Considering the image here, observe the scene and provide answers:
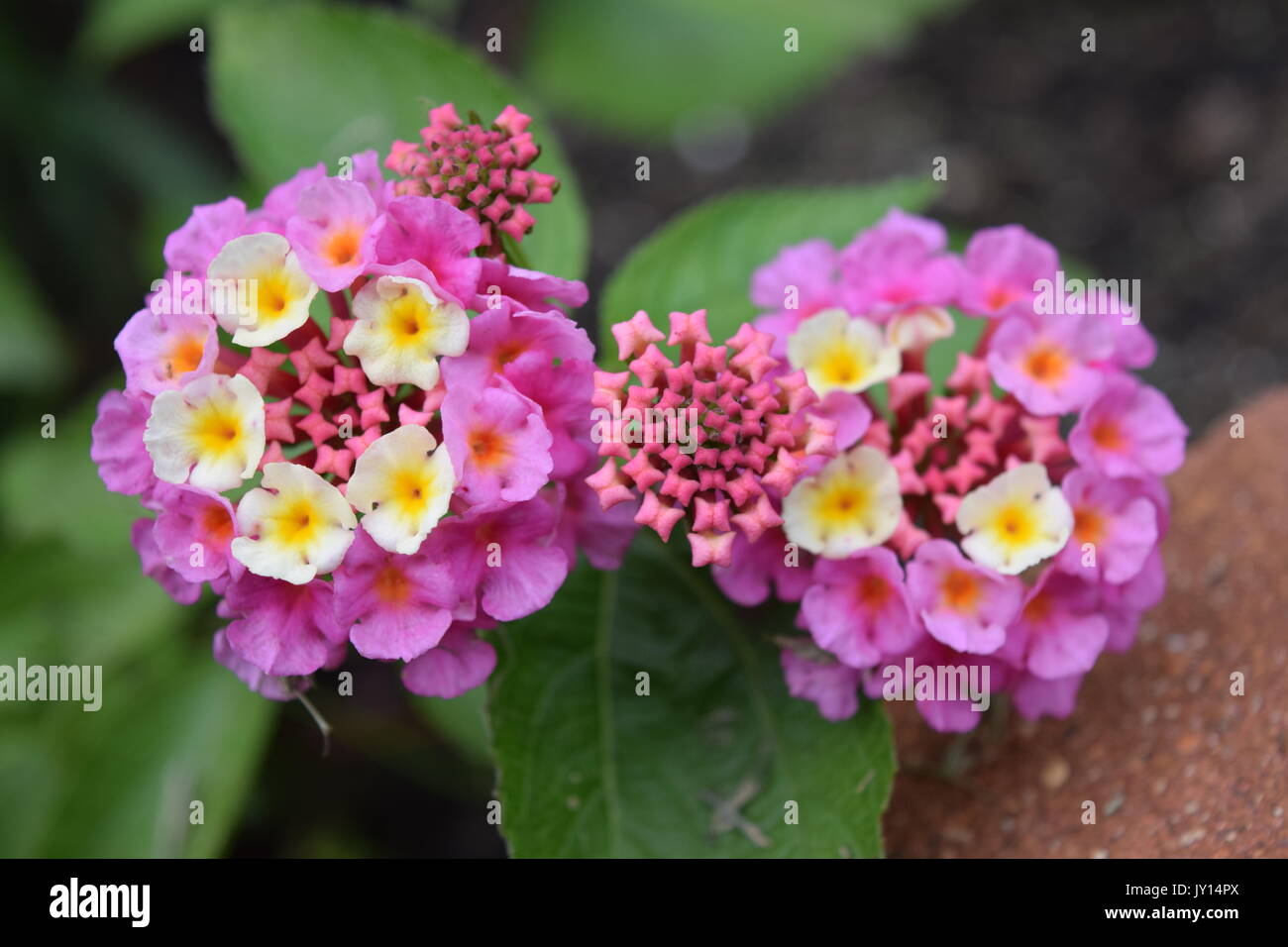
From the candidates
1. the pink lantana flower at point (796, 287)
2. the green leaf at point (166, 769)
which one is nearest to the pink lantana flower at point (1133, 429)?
the pink lantana flower at point (796, 287)

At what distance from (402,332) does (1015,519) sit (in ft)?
2.30

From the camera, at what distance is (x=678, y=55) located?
3033 mm

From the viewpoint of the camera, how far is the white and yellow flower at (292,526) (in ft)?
3.97

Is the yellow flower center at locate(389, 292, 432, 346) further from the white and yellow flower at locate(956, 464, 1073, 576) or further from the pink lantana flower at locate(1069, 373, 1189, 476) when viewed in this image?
the pink lantana flower at locate(1069, 373, 1189, 476)

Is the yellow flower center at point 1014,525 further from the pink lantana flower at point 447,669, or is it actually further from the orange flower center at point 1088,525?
the pink lantana flower at point 447,669

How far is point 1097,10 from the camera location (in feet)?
10.6

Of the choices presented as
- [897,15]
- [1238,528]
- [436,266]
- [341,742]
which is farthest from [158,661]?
[897,15]

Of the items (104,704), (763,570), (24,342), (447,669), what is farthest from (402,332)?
(24,342)

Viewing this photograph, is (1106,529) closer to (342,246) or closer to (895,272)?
(895,272)

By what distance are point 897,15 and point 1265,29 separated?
38.0 inches

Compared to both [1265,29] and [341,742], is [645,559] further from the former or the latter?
[1265,29]

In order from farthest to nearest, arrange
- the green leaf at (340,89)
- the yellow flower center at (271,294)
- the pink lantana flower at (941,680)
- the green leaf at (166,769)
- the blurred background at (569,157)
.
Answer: the blurred background at (569,157), the green leaf at (166,769), the green leaf at (340,89), the pink lantana flower at (941,680), the yellow flower center at (271,294)

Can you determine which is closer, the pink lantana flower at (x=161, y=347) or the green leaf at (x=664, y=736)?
the pink lantana flower at (x=161, y=347)

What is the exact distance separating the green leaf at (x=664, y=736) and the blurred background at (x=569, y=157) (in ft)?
1.61
